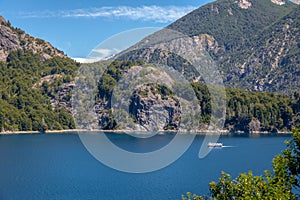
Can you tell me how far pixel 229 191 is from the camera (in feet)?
116

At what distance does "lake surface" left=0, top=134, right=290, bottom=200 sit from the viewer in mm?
90875

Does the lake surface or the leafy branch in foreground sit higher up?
the leafy branch in foreground

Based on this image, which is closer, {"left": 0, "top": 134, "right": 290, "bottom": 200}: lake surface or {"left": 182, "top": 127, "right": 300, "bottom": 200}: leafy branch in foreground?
{"left": 182, "top": 127, "right": 300, "bottom": 200}: leafy branch in foreground

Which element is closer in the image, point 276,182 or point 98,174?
point 276,182

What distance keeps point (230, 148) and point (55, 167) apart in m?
72.5

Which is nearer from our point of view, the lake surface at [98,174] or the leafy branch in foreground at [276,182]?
the leafy branch in foreground at [276,182]

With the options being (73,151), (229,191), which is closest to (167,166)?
(73,151)

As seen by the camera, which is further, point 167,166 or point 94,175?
point 167,166

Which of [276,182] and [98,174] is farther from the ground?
[276,182]

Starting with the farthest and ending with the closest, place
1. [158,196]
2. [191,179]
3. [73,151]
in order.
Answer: [73,151] < [191,179] < [158,196]

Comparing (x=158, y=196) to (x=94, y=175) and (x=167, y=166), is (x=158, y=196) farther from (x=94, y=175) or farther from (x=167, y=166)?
(x=167, y=166)

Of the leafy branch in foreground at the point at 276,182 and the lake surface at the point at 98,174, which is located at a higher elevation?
the leafy branch in foreground at the point at 276,182

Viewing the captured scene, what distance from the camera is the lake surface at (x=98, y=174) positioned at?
90.9 metres

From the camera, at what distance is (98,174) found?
114 metres
